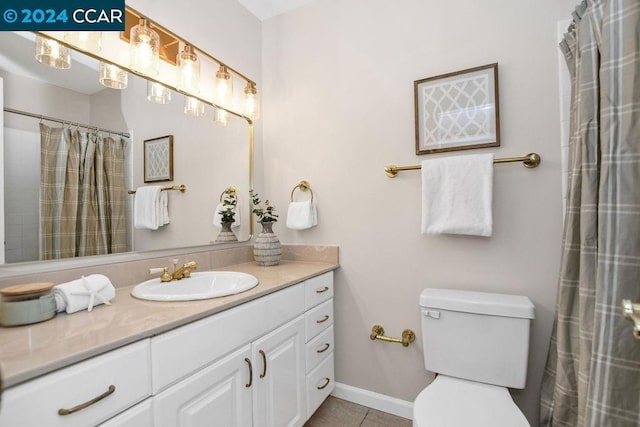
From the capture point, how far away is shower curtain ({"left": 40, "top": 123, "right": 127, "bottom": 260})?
3.56ft

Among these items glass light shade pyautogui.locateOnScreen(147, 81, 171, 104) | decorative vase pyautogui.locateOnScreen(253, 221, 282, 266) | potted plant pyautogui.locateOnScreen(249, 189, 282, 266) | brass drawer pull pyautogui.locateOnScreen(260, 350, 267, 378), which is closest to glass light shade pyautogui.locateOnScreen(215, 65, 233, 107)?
glass light shade pyautogui.locateOnScreen(147, 81, 171, 104)

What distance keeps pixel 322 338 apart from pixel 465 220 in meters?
0.95

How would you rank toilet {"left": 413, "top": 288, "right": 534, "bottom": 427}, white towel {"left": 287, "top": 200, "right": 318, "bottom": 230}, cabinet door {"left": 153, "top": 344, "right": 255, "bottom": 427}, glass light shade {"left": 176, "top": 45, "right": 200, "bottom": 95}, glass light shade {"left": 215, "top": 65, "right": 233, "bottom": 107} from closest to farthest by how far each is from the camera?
cabinet door {"left": 153, "top": 344, "right": 255, "bottom": 427}, toilet {"left": 413, "top": 288, "right": 534, "bottom": 427}, glass light shade {"left": 176, "top": 45, "right": 200, "bottom": 95}, glass light shade {"left": 215, "top": 65, "right": 233, "bottom": 107}, white towel {"left": 287, "top": 200, "right": 318, "bottom": 230}

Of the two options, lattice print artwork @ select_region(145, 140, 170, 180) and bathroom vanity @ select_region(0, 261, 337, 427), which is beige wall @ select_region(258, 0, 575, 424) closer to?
bathroom vanity @ select_region(0, 261, 337, 427)

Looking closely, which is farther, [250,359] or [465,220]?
[465,220]

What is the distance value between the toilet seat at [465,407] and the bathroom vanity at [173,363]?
563mm

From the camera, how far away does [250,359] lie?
1.12m

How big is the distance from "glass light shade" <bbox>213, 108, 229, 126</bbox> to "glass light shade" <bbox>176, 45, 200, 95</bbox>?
0.69 feet

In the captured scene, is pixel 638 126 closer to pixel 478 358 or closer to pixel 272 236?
pixel 478 358

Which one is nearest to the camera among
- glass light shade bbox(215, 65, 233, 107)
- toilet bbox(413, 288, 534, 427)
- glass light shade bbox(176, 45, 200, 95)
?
toilet bbox(413, 288, 534, 427)

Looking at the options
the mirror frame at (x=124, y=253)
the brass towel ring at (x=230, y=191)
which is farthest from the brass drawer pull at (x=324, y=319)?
the brass towel ring at (x=230, y=191)

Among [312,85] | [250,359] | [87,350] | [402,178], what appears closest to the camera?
[87,350]

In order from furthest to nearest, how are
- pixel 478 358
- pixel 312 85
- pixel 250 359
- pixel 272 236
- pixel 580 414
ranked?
pixel 312 85, pixel 272 236, pixel 478 358, pixel 250 359, pixel 580 414

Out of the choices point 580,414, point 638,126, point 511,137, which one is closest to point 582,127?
point 638,126
